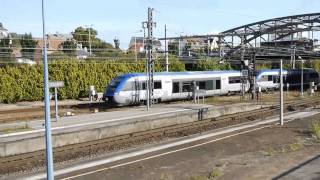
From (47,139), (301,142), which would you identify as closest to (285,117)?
(301,142)

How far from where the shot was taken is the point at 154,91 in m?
41.2

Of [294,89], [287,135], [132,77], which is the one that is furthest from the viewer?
[294,89]

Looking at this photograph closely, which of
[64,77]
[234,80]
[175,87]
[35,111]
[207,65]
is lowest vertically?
[35,111]

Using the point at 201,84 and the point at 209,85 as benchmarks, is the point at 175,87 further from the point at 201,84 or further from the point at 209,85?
the point at 209,85

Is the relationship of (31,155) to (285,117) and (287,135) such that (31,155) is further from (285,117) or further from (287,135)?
(285,117)

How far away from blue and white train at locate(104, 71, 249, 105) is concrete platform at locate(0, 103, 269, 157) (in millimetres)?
4604

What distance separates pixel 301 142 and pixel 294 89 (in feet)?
157

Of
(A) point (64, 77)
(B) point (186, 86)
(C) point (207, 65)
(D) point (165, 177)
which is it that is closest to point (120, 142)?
(D) point (165, 177)

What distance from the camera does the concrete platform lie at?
20.8 m

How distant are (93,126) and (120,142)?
2.73m

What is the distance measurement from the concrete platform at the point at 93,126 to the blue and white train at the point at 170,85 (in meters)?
4.60

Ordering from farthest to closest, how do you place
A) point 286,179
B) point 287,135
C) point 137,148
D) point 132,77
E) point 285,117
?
point 132,77 → point 285,117 → point 287,135 → point 137,148 → point 286,179

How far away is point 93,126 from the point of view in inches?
1006

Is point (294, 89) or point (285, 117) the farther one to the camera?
point (294, 89)
